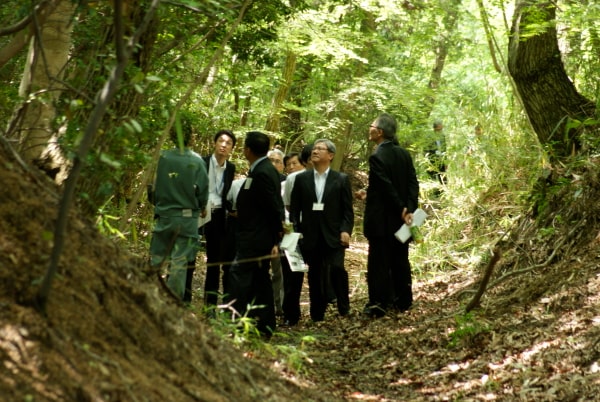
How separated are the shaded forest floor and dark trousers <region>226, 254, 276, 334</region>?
10.2 inches

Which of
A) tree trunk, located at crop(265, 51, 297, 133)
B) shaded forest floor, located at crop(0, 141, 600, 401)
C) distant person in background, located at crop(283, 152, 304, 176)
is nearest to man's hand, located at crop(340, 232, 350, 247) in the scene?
shaded forest floor, located at crop(0, 141, 600, 401)

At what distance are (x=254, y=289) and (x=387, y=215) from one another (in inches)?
86.2

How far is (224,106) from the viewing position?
53.3ft

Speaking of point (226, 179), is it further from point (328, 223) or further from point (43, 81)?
point (43, 81)

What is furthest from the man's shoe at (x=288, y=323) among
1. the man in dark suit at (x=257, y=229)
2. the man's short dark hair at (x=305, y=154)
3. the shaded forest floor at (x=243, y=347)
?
the man's short dark hair at (x=305, y=154)

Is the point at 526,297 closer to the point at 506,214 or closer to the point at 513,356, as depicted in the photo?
the point at 513,356

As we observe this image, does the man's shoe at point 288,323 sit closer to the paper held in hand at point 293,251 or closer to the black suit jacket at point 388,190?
the paper held in hand at point 293,251

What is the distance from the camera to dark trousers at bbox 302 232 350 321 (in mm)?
9930

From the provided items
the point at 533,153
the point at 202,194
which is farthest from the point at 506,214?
the point at 202,194

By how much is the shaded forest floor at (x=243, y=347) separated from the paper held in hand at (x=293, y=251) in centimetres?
73

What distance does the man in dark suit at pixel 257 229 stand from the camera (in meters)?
8.30

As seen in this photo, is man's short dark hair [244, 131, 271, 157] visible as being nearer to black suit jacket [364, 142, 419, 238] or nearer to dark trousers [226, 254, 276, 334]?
dark trousers [226, 254, 276, 334]

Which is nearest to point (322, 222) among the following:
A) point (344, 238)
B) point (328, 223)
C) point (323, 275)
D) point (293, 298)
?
point (328, 223)

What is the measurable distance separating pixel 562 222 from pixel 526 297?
1319mm
